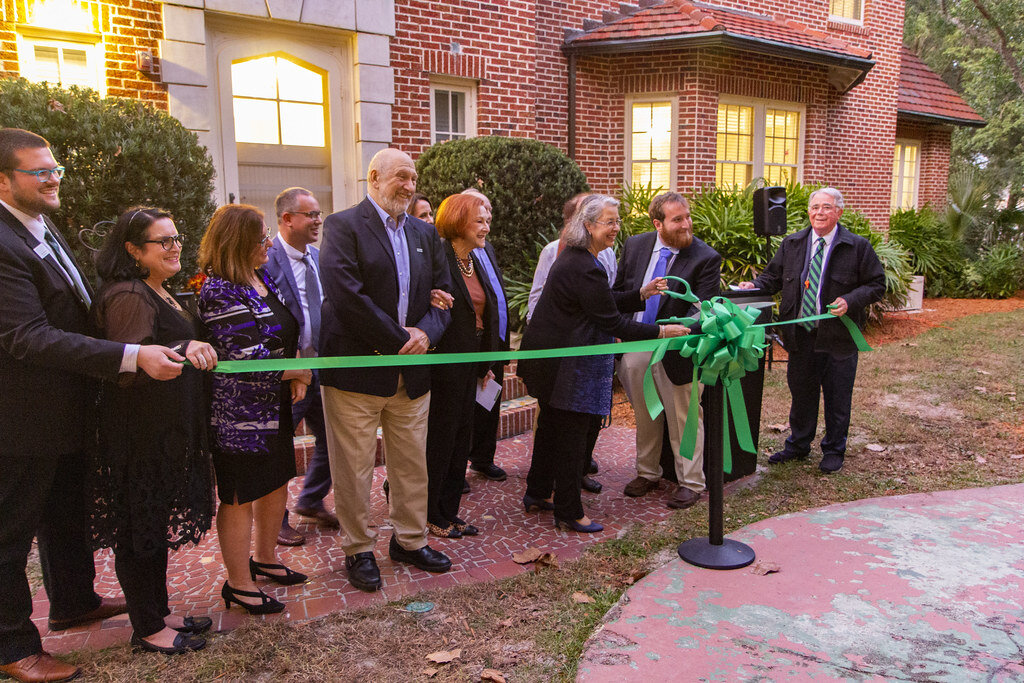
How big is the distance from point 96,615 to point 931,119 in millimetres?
17618

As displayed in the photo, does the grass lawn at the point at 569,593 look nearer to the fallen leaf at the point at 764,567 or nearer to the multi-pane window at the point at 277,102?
the fallen leaf at the point at 764,567

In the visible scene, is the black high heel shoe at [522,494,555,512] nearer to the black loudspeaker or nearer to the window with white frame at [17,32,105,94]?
the black loudspeaker

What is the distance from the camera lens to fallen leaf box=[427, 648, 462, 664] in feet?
9.95

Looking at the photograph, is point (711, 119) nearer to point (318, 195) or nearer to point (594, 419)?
point (318, 195)

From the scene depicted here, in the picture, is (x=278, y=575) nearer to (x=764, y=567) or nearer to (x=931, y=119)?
(x=764, y=567)

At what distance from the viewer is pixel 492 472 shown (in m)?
5.34

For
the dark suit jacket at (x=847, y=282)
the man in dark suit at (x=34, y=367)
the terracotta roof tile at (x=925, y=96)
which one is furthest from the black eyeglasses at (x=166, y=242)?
the terracotta roof tile at (x=925, y=96)

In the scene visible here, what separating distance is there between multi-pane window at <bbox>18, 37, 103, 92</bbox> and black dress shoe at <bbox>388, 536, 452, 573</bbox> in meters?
5.27

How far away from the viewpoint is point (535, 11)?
9930 millimetres

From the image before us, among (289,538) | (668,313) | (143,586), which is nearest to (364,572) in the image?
(289,538)

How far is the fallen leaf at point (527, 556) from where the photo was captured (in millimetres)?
4012

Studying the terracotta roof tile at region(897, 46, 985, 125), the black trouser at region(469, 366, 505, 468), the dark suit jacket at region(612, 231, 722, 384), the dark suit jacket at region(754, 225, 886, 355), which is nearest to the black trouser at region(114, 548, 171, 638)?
the black trouser at region(469, 366, 505, 468)

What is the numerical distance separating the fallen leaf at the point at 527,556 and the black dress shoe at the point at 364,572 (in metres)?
0.75

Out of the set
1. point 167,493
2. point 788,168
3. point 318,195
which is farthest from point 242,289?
point 788,168
